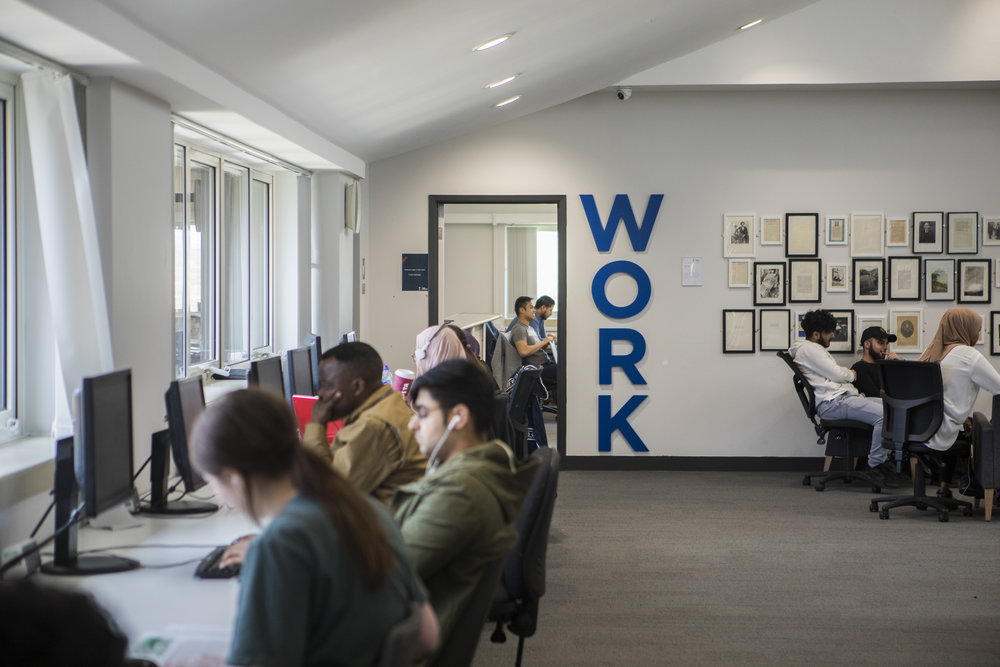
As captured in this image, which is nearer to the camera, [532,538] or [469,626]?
[469,626]

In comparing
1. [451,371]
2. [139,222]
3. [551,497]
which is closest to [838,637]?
[551,497]

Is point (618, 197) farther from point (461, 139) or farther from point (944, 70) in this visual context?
point (944, 70)

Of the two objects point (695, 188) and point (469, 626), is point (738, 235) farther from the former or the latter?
point (469, 626)

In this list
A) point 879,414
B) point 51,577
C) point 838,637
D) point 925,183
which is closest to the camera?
point 51,577

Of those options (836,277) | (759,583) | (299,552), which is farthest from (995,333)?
(299,552)

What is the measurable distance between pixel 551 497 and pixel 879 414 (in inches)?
180

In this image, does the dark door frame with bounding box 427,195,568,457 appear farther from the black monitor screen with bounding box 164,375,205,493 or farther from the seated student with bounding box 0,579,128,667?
the seated student with bounding box 0,579,128,667

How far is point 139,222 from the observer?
10.7 feet

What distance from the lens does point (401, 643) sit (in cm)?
140

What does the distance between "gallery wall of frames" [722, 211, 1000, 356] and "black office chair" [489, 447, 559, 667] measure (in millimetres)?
4750

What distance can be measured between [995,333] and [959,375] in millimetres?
1644

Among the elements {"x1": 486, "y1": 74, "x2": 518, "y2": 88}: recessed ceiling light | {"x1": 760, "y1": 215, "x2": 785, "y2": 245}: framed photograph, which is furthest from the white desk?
{"x1": 760, "y1": 215, "x2": 785, "y2": 245}: framed photograph

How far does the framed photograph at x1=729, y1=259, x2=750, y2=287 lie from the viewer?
23.9ft

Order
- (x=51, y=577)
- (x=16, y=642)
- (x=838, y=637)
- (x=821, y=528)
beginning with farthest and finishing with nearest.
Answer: (x=821, y=528) → (x=838, y=637) → (x=51, y=577) → (x=16, y=642)
